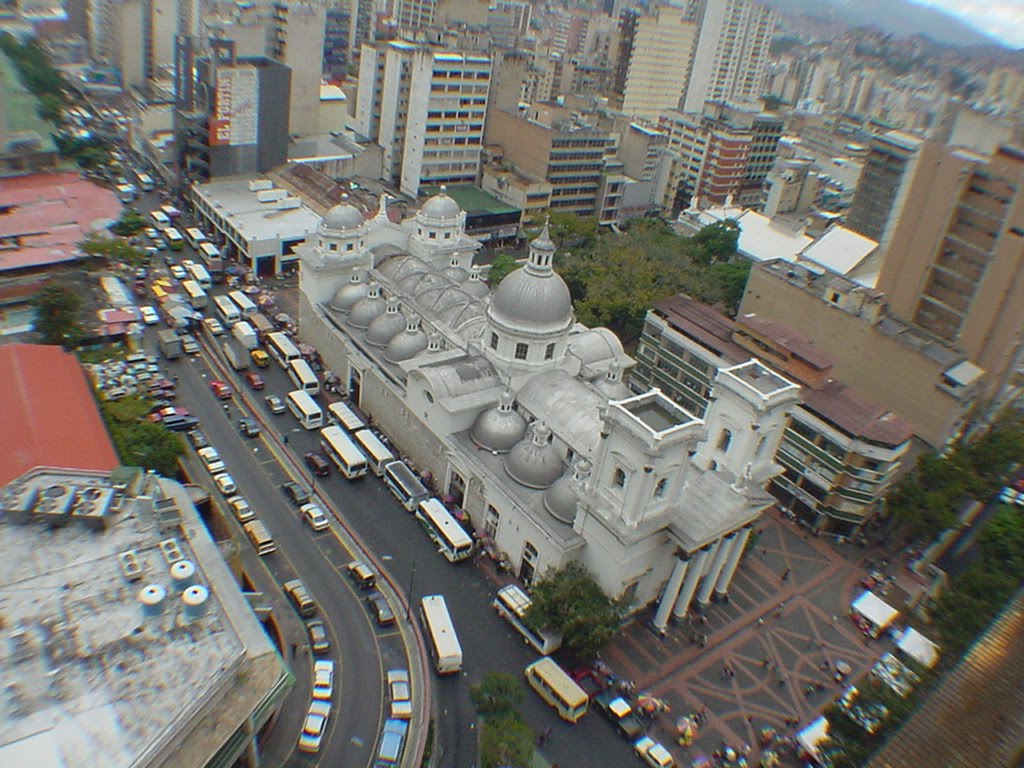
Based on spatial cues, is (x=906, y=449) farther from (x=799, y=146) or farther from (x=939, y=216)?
(x=799, y=146)

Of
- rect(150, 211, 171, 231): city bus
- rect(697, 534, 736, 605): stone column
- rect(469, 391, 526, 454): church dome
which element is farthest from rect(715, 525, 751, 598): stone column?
rect(150, 211, 171, 231): city bus

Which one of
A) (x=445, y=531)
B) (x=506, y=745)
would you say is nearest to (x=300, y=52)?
(x=445, y=531)

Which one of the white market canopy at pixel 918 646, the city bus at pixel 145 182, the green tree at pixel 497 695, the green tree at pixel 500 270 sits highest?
the green tree at pixel 500 270

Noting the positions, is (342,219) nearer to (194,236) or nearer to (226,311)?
(226,311)

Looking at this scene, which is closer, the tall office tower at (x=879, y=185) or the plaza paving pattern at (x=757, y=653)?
the plaza paving pattern at (x=757, y=653)

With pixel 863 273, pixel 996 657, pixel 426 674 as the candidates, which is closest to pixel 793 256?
pixel 863 273

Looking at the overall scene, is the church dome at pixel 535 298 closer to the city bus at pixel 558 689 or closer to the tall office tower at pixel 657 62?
the city bus at pixel 558 689

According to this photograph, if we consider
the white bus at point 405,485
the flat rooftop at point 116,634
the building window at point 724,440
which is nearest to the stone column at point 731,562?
the building window at point 724,440
